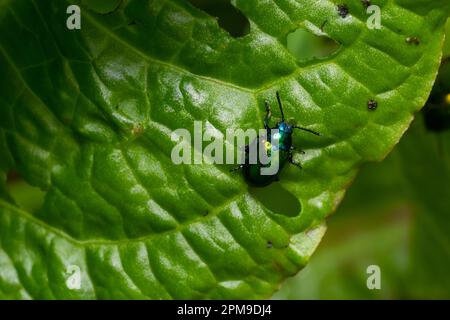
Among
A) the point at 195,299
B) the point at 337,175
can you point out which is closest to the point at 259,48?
the point at 337,175

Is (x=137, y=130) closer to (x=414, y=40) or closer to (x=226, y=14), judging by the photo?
(x=226, y=14)

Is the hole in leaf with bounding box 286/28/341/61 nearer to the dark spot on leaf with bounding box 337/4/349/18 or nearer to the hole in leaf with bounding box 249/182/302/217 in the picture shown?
the dark spot on leaf with bounding box 337/4/349/18

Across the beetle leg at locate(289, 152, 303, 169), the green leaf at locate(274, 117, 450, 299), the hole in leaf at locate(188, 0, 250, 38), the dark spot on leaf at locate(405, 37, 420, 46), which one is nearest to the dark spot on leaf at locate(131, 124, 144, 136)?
the hole in leaf at locate(188, 0, 250, 38)

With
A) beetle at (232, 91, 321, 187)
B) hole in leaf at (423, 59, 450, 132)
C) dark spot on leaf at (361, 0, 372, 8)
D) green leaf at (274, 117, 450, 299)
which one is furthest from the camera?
green leaf at (274, 117, 450, 299)

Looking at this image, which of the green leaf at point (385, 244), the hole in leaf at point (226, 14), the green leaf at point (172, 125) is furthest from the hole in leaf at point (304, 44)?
the green leaf at point (385, 244)

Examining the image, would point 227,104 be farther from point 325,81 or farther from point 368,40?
point 368,40
